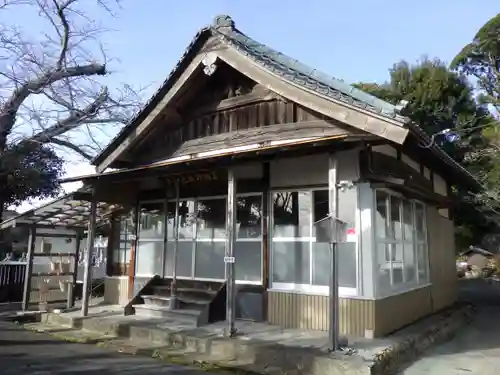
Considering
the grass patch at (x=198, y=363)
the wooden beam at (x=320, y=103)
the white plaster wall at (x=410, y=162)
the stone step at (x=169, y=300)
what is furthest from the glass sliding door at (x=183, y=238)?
the white plaster wall at (x=410, y=162)

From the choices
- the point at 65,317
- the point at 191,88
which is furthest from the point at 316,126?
the point at 65,317

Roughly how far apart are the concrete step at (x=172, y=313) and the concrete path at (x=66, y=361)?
178 cm

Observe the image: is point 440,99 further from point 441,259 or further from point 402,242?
point 402,242

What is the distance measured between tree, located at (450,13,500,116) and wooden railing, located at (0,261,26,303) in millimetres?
21490

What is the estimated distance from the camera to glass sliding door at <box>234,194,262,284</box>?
9477mm

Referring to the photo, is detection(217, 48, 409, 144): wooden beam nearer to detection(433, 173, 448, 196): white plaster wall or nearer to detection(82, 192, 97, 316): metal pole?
detection(82, 192, 97, 316): metal pole

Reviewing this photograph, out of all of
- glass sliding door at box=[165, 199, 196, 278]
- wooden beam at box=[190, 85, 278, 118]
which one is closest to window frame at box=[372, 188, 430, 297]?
wooden beam at box=[190, 85, 278, 118]

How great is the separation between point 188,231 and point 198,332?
3.11 metres

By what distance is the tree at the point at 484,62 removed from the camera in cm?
2159

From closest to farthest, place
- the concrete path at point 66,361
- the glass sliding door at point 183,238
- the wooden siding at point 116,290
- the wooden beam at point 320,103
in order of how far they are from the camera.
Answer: the concrete path at point 66,361
the wooden beam at point 320,103
the glass sliding door at point 183,238
the wooden siding at point 116,290

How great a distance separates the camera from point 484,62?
2277 cm

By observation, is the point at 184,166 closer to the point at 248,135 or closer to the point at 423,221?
the point at 248,135

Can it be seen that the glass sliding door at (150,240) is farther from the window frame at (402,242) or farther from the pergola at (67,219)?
the window frame at (402,242)

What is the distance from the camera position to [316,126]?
28.9 ft
